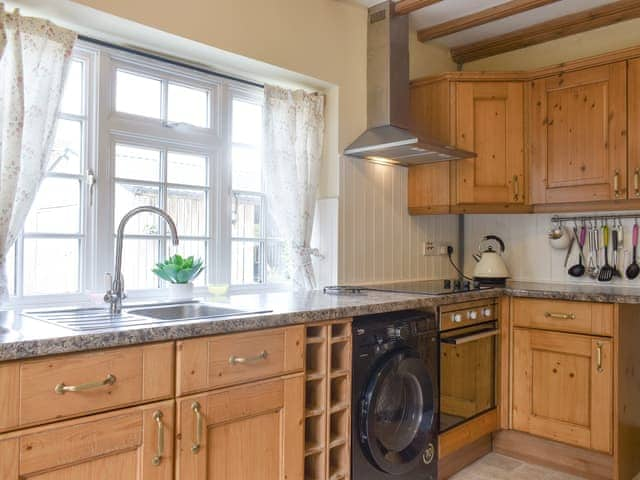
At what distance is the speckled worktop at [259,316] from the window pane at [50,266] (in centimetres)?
26

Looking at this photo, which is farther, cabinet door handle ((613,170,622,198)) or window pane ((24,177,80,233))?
cabinet door handle ((613,170,622,198))

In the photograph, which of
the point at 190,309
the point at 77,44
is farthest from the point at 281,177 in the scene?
→ the point at 77,44

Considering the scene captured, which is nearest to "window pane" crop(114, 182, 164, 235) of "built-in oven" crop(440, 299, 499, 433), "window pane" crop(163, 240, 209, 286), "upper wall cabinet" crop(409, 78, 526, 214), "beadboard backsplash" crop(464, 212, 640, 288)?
"window pane" crop(163, 240, 209, 286)

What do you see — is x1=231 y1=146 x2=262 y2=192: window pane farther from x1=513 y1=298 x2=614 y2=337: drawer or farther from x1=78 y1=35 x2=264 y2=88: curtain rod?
x1=513 y1=298 x2=614 y2=337: drawer

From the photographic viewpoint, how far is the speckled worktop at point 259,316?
1.23m

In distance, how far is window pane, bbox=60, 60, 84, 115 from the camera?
6.80 ft

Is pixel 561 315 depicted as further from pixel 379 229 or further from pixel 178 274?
pixel 178 274

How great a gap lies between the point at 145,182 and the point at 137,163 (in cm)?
9

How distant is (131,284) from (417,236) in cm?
185

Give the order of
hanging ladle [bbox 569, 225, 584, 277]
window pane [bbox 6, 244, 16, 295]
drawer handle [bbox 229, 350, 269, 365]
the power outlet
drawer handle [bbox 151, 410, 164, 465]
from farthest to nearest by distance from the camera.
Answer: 1. the power outlet
2. hanging ladle [bbox 569, 225, 584, 277]
3. window pane [bbox 6, 244, 16, 295]
4. drawer handle [bbox 229, 350, 269, 365]
5. drawer handle [bbox 151, 410, 164, 465]

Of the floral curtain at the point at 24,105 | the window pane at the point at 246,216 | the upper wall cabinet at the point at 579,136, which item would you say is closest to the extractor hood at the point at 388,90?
the upper wall cabinet at the point at 579,136

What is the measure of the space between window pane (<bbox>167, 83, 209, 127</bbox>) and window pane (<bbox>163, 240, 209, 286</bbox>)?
1.89 feet

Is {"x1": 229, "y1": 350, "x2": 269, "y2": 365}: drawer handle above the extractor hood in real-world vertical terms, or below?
below

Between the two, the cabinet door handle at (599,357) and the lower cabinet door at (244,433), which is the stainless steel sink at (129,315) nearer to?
the lower cabinet door at (244,433)
